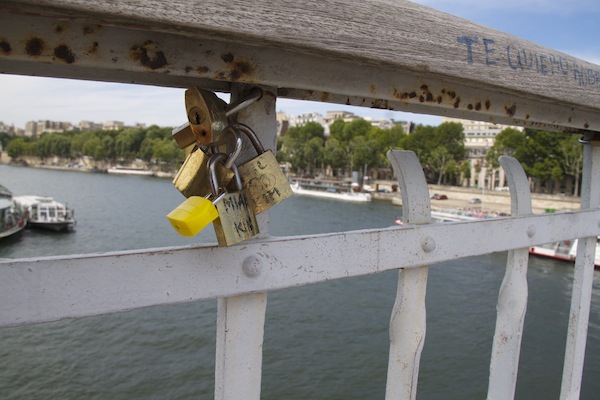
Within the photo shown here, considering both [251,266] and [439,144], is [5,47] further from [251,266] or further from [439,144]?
[439,144]

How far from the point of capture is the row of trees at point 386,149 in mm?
30930

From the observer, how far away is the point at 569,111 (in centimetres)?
112

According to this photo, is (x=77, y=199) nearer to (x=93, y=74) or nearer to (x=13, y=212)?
(x=13, y=212)

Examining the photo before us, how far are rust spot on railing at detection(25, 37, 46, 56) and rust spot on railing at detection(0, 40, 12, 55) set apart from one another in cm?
2

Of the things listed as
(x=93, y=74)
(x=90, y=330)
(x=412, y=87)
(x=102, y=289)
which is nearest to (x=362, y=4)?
(x=412, y=87)

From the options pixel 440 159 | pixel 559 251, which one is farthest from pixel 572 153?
pixel 559 251

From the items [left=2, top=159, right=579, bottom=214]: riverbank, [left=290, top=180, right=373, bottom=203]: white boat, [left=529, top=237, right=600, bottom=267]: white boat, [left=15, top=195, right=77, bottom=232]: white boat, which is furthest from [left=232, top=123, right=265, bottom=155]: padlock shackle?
[left=290, top=180, right=373, bottom=203]: white boat

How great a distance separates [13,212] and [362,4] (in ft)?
69.4

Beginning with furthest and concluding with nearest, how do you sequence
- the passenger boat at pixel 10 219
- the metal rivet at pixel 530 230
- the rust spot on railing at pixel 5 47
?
the passenger boat at pixel 10 219, the metal rivet at pixel 530 230, the rust spot on railing at pixel 5 47

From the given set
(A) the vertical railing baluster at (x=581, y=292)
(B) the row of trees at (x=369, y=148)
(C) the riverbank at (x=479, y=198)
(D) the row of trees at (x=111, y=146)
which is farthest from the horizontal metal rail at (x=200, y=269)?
(D) the row of trees at (x=111, y=146)

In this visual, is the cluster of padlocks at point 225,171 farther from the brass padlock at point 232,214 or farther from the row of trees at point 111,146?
the row of trees at point 111,146

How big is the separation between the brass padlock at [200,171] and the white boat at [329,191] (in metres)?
32.8

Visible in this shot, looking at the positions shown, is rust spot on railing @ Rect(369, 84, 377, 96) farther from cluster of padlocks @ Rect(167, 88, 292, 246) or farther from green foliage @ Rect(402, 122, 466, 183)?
green foliage @ Rect(402, 122, 466, 183)

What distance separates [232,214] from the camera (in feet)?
2.11
